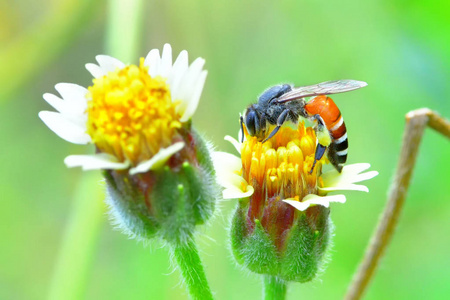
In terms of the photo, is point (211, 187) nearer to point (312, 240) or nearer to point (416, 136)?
point (312, 240)

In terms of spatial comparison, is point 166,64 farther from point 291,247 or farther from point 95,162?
point 291,247

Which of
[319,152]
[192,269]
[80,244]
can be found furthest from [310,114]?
[80,244]

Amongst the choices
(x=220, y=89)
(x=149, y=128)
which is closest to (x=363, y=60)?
(x=220, y=89)

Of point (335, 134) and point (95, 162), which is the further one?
point (335, 134)

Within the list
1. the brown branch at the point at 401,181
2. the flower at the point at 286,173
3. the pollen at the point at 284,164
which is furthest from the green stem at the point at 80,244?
the brown branch at the point at 401,181

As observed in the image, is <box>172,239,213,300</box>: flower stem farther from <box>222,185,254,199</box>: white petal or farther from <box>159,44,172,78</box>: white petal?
<box>159,44,172,78</box>: white petal

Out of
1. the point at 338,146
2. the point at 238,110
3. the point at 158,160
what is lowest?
the point at 238,110
